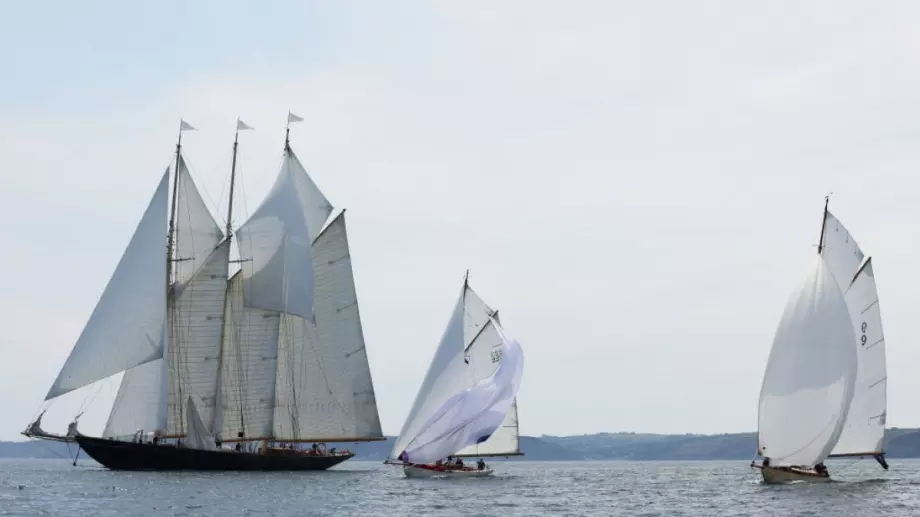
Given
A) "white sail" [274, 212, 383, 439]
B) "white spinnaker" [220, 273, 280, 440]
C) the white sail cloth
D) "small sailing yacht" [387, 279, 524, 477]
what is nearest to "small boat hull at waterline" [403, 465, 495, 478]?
"small sailing yacht" [387, 279, 524, 477]

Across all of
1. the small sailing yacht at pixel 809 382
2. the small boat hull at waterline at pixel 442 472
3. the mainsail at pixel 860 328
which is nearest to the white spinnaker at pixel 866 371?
the mainsail at pixel 860 328

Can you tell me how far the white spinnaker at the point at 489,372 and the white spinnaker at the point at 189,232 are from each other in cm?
1915

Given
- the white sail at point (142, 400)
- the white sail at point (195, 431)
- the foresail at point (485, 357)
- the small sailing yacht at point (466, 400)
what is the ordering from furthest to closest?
the white sail at point (195, 431) → the white sail at point (142, 400) → the foresail at point (485, 357) → the small sailing yacht at point (466, 400)

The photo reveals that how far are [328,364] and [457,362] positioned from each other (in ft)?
39.2

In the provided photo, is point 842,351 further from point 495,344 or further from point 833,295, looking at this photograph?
point 495,344

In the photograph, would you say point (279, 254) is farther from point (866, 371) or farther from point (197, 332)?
point (866, 371)

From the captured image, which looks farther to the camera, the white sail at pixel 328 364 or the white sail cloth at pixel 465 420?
the white sail at pixel 328 364

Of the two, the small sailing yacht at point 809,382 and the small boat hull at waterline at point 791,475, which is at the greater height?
the small sailing yacht at point 809,382

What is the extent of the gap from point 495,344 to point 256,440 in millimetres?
19623

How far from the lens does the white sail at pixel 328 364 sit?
89.6 m

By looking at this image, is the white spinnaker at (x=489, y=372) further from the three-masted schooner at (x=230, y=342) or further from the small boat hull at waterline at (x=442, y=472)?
the three-masted schooner at (x=230, y=342)

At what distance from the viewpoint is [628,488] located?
9469 cm

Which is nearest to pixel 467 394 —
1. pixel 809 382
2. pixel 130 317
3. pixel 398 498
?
pixel 398 498

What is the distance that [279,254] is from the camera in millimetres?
85438
